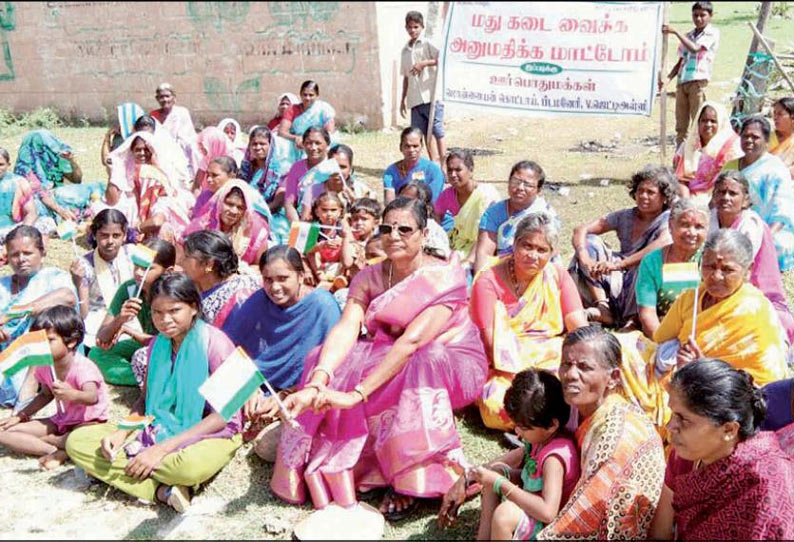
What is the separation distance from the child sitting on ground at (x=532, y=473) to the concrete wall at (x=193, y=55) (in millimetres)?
8810

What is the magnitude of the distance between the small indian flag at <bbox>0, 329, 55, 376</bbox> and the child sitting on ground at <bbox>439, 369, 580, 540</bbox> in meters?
2.05

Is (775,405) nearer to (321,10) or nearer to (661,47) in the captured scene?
(661,47)

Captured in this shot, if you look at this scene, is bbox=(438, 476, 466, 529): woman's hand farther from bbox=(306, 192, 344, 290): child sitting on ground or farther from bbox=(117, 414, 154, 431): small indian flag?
bbox=(306, 192, 344, 290): child sitting on ground

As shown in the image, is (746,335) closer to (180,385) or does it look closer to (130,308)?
(180,385)

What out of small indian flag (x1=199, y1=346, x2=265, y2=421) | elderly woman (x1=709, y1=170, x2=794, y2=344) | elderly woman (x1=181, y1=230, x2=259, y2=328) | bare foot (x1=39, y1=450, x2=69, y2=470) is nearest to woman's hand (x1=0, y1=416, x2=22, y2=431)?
bare foot (x1=39, y1=450, x2=69, y2=470)

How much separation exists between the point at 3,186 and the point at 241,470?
4.15m

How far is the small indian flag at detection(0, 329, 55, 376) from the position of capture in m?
3.73

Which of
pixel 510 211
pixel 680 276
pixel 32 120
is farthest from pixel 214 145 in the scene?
pixel 32 120

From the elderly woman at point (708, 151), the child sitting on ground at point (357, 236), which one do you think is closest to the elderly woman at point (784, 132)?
the elderly woman at point (708, 151)

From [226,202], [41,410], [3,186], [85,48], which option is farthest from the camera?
[85,48]

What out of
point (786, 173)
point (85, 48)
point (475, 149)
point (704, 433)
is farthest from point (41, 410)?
point (85, 48)

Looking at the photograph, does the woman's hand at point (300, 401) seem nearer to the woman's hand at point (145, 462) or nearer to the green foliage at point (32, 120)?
the woman's hand at point (145, 462)

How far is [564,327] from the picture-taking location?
14.5 ft

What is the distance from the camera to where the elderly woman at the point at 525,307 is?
13.8 feet
